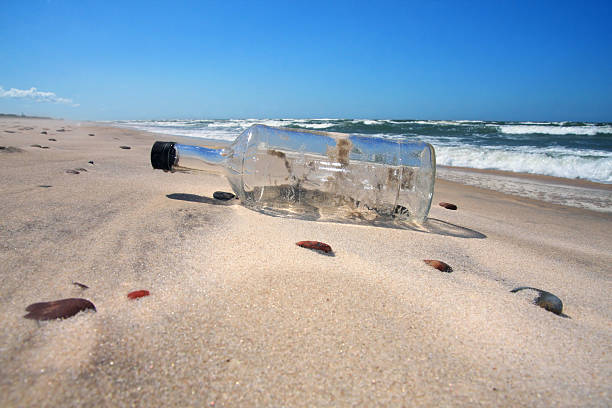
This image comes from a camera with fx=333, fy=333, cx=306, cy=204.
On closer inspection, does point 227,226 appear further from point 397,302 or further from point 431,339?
point 431,339

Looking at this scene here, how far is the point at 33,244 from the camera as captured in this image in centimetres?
109

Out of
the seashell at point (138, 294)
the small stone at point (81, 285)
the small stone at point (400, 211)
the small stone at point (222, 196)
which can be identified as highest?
the small stone at point (222, 196)

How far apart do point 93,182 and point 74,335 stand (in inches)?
63.8

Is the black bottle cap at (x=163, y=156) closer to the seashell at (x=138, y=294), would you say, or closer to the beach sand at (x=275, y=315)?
the beach sand at (x=275, y=315)

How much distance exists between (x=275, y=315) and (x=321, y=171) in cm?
147

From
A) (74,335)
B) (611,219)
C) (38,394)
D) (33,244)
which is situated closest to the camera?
(38,394)

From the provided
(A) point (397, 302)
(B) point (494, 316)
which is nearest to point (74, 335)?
(A) point (397, 302)

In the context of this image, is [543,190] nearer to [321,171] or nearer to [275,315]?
[321,171]

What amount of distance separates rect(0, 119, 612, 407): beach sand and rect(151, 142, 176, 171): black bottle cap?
10.3 inches

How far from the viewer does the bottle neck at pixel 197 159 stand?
187 centimetres

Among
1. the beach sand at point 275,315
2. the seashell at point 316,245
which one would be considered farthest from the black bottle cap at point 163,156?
the seashell at point 316,245

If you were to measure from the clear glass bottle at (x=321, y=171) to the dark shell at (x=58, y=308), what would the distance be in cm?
111

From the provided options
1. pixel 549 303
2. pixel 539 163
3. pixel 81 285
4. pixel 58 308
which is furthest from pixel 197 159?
pixel 539 163

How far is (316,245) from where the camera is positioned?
53.1 inches
